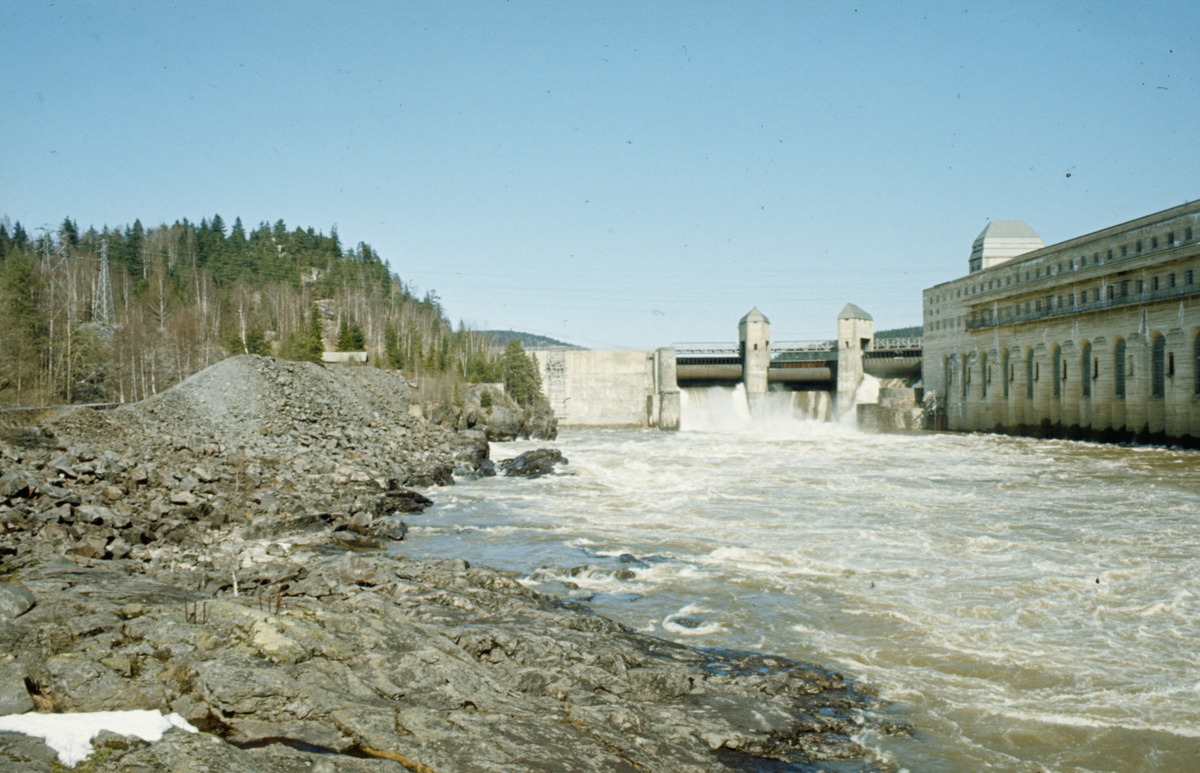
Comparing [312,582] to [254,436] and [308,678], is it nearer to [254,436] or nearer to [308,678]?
[308,678]

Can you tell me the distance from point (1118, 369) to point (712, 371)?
29.8 metres

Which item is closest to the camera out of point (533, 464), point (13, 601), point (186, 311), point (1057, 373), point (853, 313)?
point (13, 601)

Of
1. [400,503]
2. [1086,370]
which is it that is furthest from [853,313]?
[400,503]

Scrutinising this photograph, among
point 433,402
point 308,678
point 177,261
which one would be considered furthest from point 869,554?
point 177,261

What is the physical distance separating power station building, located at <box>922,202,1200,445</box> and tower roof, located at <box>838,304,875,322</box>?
6.07 metres

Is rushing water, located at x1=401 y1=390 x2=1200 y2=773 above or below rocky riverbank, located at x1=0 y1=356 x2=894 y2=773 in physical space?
below

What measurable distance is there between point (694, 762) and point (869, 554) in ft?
34.3

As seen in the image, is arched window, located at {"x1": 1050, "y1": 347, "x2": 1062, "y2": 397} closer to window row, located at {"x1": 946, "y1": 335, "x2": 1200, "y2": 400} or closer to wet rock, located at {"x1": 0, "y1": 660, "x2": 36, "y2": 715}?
window row, located at {"x1": 946, "y1": 335, "x2": 1200, "y2": 400}

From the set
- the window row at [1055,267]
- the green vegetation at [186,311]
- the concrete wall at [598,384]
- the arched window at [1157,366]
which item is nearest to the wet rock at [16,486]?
the green vegetation at [186,311]

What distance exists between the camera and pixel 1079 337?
45062mm

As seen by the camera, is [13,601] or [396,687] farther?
[13,601]

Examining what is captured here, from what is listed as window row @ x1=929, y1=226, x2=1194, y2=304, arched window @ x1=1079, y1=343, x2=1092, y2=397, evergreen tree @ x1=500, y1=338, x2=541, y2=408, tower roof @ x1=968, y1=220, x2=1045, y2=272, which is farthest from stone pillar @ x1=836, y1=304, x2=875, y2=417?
evergreen tree @ x1=500, y1=338, x2=541, y2=408

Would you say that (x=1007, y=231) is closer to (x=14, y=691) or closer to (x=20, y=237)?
(x=14, y=691)

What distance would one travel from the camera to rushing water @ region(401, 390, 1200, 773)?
25.9 ft
